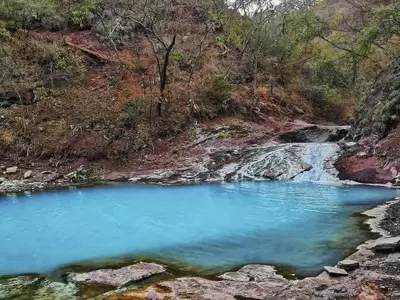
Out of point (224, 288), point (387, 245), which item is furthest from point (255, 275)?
point (387, 245)

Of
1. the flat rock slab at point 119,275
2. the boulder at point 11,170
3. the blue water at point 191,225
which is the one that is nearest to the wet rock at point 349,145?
the blue water at point 191,225

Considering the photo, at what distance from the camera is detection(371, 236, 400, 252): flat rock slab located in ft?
23.9

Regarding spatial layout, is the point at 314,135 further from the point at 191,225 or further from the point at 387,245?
the point at 387,245

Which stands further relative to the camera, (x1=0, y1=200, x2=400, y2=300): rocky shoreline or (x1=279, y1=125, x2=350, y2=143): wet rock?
(x1=279, y1=125, x2=350, y2=143): wet rock

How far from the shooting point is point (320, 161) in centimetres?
→ 1688

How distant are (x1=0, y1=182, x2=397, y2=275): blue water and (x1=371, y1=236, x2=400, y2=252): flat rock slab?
0.60m

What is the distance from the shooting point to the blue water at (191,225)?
816 cm

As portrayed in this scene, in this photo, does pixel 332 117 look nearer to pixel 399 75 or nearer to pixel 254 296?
pixel 399 75

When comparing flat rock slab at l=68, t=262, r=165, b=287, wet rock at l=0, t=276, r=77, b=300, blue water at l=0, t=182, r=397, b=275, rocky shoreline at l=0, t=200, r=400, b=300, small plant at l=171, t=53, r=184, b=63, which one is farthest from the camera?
small plant at l=171, t=53, r=184, b=63

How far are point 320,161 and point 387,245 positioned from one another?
971 centimetres

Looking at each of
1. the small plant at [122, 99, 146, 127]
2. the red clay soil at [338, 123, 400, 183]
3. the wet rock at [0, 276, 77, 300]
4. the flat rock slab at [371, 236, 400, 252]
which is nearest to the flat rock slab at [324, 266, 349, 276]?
the flat rock slab at [371, 236, 400, 252]

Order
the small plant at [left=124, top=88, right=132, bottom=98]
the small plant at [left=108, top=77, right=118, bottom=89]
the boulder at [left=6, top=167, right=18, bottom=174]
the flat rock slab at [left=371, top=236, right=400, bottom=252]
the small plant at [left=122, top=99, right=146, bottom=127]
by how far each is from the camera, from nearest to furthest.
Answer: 1. the flat rock slab at [left=371, top=236, right=400, bottom=252]
2. the boulder at [left=6, top=167, right=18, bottom=174]
3. the small plant at [left=122, top=99, right=146, bottom=127]
4. the small plant at [left=124, top=88, right=132, bottom=98]
5. the small plant at [left=108, top=77, right=118, bottom=89]

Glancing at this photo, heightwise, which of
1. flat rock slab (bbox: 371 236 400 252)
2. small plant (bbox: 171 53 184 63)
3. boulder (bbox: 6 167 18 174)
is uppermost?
small plant (bbox: 171 53 184 63)

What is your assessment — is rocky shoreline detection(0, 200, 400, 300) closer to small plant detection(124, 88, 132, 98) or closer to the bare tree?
the bare tree
